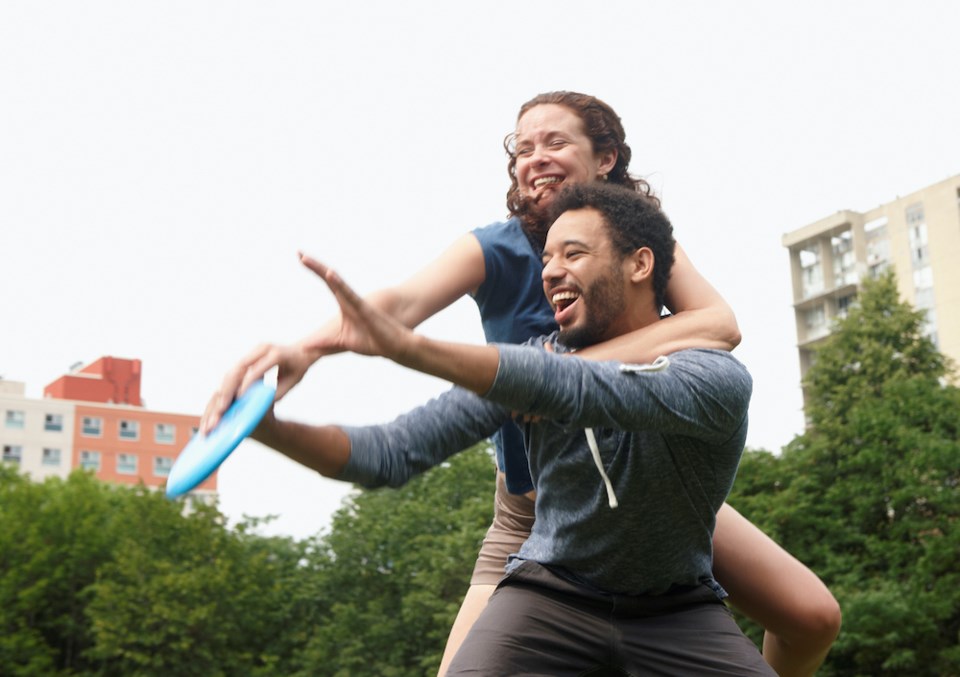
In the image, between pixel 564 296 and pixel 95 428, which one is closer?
pixel 564 296

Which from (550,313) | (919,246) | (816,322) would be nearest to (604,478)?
(550,313)

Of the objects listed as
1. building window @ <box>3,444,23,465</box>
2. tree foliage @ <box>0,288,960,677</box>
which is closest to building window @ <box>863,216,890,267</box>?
tree foliage @ <box>0,288,960,677</box>

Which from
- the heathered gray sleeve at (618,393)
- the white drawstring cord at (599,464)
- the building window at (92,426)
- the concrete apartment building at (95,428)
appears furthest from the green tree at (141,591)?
the building window at (92,426)

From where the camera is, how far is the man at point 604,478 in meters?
2.98

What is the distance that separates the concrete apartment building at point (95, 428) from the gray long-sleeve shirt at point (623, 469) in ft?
286

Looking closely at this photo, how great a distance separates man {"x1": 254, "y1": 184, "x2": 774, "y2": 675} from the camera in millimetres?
2982

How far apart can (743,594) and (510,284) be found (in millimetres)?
1209

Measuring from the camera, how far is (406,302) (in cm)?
337

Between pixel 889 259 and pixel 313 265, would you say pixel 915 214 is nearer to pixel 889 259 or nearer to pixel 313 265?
pixel 889 259

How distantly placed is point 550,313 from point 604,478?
813mm

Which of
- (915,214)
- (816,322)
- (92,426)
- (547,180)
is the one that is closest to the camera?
(547,180)

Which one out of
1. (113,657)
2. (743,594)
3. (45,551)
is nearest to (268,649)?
(113,657)

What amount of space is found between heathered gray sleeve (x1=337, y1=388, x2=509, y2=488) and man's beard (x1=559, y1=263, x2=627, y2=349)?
29 cm

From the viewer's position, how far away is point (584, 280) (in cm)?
322
